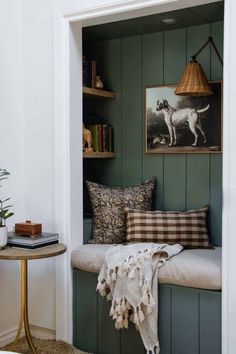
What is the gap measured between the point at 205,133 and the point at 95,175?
3.26ft

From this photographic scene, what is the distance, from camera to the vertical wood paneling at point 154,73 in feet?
11.3

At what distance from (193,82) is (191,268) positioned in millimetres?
1204

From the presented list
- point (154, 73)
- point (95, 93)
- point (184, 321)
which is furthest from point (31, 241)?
point (154, 73)

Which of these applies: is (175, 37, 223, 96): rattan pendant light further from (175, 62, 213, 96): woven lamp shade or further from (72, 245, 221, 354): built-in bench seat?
(72, 245, 221, 354): built-in bench seat

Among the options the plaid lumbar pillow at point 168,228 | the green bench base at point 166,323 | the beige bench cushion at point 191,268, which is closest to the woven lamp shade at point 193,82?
the plaid lumbar pillow at point 168,228

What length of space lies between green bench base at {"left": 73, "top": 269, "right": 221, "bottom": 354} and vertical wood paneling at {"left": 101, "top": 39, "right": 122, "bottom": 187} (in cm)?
98

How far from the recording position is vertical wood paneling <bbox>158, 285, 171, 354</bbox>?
2.66 meters

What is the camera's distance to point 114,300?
266 cm

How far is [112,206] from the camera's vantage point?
10.7ft

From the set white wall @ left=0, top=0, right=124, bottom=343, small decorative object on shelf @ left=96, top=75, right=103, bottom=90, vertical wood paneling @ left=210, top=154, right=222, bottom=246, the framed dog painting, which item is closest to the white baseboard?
white wall @ left=0, top=0, right=124, bottom=343

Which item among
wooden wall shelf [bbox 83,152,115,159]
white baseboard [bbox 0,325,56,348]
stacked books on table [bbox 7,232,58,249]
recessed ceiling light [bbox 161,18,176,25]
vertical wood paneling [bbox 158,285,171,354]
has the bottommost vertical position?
white baseboard [bbox 0,325,56,348]

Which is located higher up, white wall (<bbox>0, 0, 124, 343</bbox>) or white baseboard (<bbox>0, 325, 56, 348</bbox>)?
white wall (<bbox>0, 0, 124, 343</bbox>)

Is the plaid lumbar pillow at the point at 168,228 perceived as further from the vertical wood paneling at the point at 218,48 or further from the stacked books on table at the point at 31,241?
the vertical wood paneling at the point at 218,48

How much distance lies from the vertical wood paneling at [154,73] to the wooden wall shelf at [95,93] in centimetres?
28
